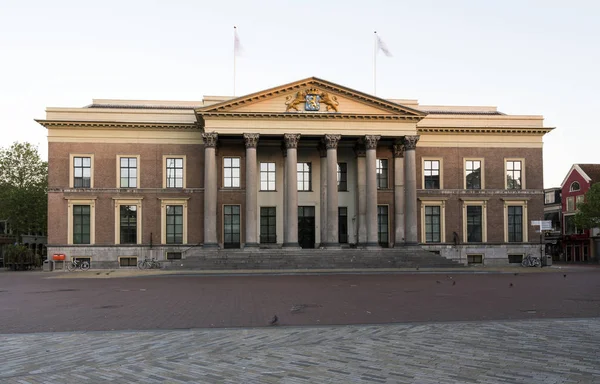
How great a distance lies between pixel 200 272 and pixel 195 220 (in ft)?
42.6

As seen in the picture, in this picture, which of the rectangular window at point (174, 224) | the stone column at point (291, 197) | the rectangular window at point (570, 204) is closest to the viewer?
the stone column at point (291, 197)

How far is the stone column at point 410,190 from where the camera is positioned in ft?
160

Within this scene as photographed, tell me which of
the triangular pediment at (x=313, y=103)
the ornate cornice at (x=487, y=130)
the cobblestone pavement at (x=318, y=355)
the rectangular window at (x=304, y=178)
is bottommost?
the cobblestone pavement at (x=318, y=355)

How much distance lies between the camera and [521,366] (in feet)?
28.1

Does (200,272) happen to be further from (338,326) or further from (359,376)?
(359,376)

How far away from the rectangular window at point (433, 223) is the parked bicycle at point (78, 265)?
98.8ft

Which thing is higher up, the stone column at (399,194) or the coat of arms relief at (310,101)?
the coat of arms relief at (310,101)

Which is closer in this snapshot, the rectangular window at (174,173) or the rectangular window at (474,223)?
the rectangular window at (174,173)

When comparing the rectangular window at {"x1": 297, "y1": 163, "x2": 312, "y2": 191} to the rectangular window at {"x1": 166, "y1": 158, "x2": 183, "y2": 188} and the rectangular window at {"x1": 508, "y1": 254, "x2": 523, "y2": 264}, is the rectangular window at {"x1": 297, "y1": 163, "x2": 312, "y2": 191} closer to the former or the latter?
the rectangular window at {"x1": 166, "y1": 158, "x2": 183, "y2": 188}

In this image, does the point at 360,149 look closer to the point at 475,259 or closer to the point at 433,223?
the point at 433,223

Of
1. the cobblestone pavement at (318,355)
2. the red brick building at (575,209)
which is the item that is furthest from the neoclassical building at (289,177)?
the cobblestone pavement at (318,355)

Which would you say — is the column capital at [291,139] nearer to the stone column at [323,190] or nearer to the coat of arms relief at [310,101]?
the coat of arms relief at [310,101]

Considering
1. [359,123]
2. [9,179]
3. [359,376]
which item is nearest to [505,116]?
[359,123]

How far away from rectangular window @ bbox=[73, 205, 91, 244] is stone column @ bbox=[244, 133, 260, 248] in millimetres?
14899
